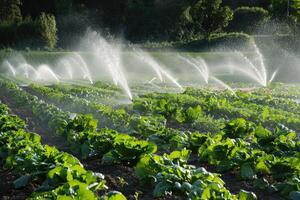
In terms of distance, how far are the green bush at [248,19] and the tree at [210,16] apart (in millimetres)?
2273

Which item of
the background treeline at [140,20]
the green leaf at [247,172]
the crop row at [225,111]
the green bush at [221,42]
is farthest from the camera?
the background treeline at [140,20]

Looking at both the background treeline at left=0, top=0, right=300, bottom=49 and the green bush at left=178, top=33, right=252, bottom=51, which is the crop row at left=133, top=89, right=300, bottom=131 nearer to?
the green bush at left=178, top=33, right=252, bottom=51

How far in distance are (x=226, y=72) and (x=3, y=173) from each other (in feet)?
93.3

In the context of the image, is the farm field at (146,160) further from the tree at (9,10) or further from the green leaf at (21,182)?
the tree at (9,10)

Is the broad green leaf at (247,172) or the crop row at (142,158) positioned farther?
the broad green leaf at (247,172)

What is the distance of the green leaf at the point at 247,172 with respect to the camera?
23.4ft

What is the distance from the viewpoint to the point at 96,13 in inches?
2094

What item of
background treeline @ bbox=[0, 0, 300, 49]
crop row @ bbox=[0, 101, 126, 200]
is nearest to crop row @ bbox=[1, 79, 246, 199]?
crop row @ bbox=[0, 101, 126, 200]

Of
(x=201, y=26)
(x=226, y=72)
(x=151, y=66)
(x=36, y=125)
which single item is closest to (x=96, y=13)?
(x=201, y=26)

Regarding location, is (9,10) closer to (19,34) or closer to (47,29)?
(19,34)

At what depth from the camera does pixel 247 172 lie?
7152 millimetres

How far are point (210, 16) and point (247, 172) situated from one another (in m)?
39.3

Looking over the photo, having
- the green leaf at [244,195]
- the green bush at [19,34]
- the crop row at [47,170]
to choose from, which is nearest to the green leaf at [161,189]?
the crop row at [47,170]

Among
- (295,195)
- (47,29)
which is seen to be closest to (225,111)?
(295,195)
